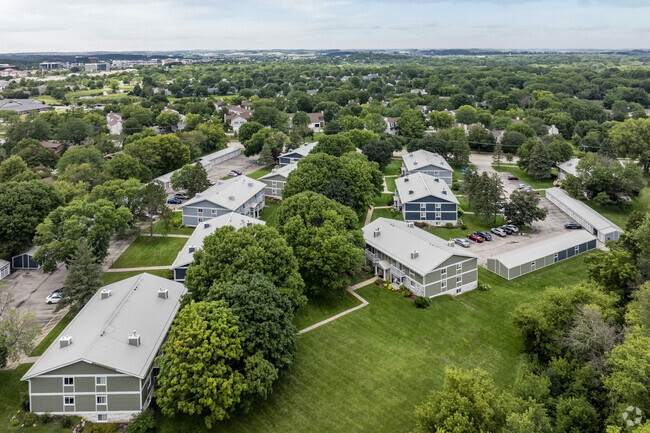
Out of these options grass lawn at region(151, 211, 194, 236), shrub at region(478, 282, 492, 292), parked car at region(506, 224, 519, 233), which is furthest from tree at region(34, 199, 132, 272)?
parked car at region(506, 224, 519, 233)

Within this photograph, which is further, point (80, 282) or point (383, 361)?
point (80, 282)

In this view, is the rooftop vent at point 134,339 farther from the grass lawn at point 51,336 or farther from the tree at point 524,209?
the tree at point 524,209

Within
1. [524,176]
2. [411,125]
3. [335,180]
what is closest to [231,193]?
[335,180]

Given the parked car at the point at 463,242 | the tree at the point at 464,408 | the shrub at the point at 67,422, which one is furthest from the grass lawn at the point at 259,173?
the tree at the point at 464,408

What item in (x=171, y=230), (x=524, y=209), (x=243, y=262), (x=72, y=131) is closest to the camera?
(x=243, y=262)

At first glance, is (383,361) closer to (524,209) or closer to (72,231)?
(72,231)

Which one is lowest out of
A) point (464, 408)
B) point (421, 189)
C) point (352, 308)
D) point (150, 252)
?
point (352, 308)
